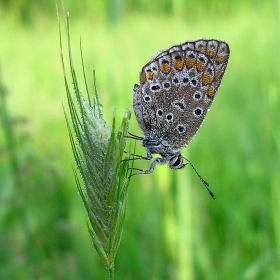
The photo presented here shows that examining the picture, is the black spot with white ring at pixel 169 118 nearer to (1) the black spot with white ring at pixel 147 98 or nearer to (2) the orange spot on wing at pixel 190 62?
(1) the black spot with white ring at pixel 147 98

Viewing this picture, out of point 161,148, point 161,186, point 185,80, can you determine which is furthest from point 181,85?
point 161,186

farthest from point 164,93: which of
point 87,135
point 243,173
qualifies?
point 243,173

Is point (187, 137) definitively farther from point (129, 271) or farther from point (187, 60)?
point (129, 271)

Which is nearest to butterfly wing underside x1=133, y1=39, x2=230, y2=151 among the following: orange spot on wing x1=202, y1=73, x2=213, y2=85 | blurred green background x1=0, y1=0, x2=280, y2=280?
orange spot on wing x1=202, y1=73, x2=213, y2=85

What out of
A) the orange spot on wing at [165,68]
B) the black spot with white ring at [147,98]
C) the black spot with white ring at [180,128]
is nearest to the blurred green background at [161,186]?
the orange spot on wing at [165,68]

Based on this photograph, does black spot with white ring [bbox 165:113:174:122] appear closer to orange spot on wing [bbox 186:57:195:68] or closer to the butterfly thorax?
the butterfly thorax

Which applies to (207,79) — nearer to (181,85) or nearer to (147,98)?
(181,85)
